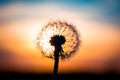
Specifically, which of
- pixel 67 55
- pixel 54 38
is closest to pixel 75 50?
pixel 67 55

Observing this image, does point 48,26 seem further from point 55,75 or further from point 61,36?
point 55,75

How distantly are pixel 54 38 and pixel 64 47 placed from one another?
6.36ft

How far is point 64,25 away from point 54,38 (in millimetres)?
2309

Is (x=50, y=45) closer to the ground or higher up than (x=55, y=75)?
higher up

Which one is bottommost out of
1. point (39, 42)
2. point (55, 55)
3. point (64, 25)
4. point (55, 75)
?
point (55, 75)

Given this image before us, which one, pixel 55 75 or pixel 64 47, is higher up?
pixel 64 47

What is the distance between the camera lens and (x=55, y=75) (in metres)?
26.9

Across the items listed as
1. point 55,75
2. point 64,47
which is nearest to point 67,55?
point 64,47

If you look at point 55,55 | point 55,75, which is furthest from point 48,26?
point 55,75

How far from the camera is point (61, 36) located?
29359 millimetres

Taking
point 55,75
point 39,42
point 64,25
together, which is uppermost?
point 64,25

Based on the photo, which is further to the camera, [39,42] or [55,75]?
[39,42]

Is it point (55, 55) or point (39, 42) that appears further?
point (39, 42)

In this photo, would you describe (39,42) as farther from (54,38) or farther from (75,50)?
(75,50)
